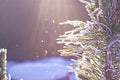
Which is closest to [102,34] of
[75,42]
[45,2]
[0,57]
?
[75,42]

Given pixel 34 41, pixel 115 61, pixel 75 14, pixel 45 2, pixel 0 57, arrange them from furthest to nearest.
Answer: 1. pixel 45 2
2. pixel 34 41
3. pixel 75 14
4. pixel 0 57
5. pixel 115 61

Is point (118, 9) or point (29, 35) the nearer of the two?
point (118, 9)

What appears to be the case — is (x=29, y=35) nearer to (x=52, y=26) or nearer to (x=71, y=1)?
(x=52, y=26)

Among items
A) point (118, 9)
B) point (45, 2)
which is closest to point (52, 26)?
point (45, 2)

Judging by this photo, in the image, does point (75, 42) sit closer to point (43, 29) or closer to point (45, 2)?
point (43, 29)

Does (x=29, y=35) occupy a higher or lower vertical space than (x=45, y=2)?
lower

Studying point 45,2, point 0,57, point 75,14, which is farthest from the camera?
point 45,2
